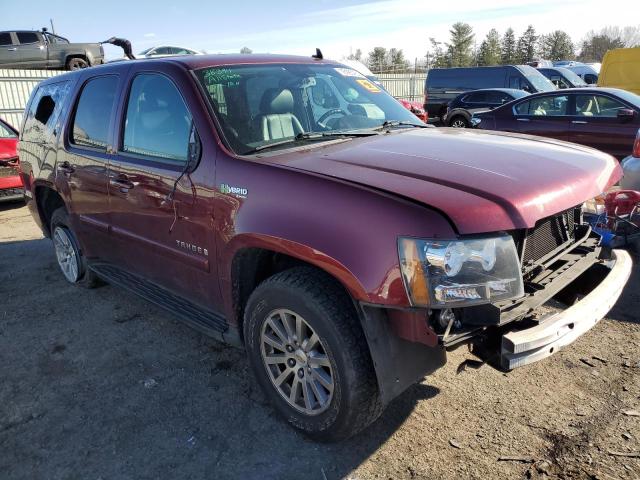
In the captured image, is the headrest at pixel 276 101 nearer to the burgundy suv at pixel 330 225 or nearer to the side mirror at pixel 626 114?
the burgundy suv at pixel 330 225

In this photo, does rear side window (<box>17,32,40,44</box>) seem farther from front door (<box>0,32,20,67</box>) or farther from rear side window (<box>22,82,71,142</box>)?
rear side window (<box>22,82,71,142</box>)

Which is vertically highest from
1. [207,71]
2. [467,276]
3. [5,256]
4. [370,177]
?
[207,71]

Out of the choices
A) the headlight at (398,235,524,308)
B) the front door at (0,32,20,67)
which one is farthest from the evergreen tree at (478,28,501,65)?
the headlight at (398,235,524,308)

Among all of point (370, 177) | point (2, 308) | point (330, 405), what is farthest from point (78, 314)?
point (370, 177)

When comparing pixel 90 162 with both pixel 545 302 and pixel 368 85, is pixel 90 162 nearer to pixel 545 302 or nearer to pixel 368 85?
pixel 368 85

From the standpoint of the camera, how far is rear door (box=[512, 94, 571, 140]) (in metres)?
9.02

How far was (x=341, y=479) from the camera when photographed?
239 centimetres

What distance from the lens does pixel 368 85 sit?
3.92 m

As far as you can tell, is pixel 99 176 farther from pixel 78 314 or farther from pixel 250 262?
pixel 250 262

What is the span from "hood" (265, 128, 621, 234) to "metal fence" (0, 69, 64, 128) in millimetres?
15515

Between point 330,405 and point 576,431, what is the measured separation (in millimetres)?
1276

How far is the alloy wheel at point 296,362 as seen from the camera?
98.5 inches

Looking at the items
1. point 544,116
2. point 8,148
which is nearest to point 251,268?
point 8,148

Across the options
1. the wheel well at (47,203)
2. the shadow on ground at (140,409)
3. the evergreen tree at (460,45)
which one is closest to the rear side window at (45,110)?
the wheel well at (47,203)
